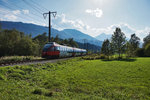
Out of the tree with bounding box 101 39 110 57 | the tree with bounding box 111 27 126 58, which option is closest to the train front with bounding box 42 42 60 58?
the tree with bounding box 101 39 110 57

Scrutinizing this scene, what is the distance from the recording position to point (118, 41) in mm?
48969

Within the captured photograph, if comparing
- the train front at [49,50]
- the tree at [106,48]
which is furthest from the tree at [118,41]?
the train front at [49,50]

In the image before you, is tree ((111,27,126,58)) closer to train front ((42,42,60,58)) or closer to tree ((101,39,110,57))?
tree ((101,39,110,57))

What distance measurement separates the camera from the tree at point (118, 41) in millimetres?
48138

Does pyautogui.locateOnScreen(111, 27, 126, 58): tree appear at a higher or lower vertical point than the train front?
higher

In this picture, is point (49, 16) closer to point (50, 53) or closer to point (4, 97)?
point (50, 53)

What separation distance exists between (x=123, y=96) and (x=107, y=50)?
43106 millimetres

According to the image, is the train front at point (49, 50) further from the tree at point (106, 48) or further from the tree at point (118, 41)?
the tree at point (118, 41)

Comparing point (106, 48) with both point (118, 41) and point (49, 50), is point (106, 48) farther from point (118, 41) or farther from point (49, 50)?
point (49, 50)

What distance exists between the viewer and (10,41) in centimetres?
5150

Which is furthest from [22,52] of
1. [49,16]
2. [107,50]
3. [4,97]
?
[4,97]

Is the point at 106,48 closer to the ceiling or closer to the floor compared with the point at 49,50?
closer to the ceiling

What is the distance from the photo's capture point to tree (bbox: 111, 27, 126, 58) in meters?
48.1

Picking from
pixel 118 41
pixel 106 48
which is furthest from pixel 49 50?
pixel 118 41
